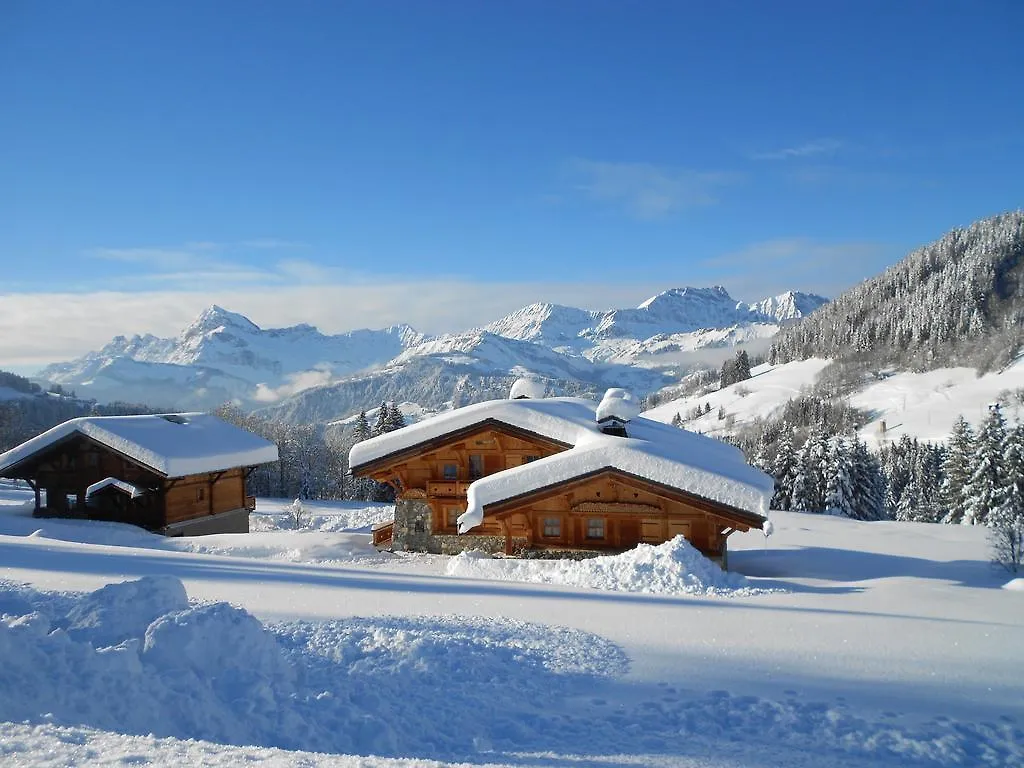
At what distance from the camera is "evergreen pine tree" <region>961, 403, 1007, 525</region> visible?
40.4m

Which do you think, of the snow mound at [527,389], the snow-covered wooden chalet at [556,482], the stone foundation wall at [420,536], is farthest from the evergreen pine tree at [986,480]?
the stone foundation wall at [420,536]

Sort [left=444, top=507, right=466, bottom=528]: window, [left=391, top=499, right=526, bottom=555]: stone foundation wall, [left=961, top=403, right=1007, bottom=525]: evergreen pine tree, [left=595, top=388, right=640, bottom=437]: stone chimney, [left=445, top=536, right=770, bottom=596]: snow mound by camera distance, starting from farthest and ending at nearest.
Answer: [left=961, top=403, right=1007, bottom=525]: evergreen pine tree → [left=444, top=507, right=466, bottom=528]: window → [left=391, top=499, right=526, bottom=555]: stone foundation wall → [left=595, top=388, right=640, bottom=437]: stone chimney → [left=445, top=536, right=770, bottom=596]: snow mound

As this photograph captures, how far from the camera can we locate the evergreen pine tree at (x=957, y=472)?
44.3 meters

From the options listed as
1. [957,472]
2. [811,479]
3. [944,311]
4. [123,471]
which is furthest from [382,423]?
[944,311]

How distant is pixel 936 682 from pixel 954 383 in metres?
167

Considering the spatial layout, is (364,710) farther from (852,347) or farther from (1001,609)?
(852,347)

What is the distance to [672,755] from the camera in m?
6.32

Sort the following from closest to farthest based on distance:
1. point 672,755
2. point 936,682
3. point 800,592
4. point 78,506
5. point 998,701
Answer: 1. point 672,755
2. point 998,701
3. point 936,682
4. point 800,592
5. point 78,506

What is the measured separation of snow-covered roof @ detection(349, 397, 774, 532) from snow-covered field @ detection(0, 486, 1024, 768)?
16.3ft

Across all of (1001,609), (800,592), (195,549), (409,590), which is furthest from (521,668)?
(195,549)

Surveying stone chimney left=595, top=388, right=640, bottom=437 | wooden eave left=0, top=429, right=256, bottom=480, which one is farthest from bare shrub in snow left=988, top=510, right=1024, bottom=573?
wooden eave left=0, top=429, right=256, bottom=480

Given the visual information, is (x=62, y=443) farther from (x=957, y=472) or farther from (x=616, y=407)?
(x=957, y=472)

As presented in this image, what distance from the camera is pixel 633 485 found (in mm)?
18594

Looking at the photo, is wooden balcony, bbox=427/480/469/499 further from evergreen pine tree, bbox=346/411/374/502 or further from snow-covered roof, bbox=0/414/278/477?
evergreen pine tree, bbox=346/411/374/502
